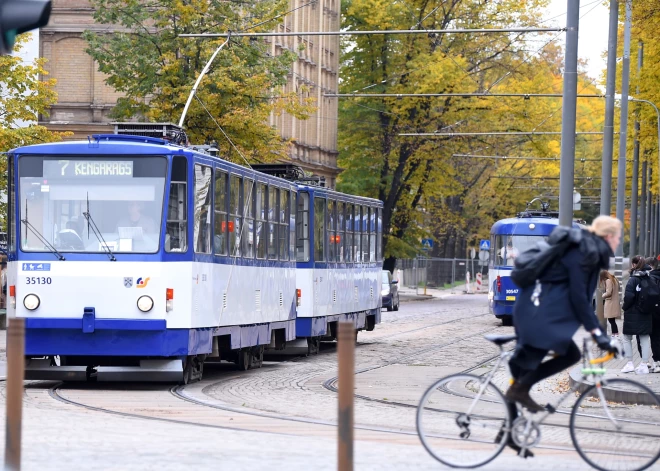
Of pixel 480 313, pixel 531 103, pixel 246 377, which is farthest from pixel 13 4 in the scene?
pixel 531 103

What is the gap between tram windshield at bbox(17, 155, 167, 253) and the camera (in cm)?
1688

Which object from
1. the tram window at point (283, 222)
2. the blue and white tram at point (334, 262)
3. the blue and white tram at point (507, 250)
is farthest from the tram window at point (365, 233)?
the blue and white tram at point (507, 250)

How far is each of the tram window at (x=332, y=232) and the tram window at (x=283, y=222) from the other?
321 cm

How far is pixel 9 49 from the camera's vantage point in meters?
8.23

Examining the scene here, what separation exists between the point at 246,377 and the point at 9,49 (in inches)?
486

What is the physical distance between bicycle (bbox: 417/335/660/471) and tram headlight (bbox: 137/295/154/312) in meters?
7.01

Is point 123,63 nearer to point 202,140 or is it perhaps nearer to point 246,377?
point 202,140

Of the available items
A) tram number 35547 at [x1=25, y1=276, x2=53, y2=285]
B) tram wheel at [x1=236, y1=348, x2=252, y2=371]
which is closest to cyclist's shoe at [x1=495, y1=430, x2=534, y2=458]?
tram number 35547 at [x1=25, y1=276, x2=53, y2=285]

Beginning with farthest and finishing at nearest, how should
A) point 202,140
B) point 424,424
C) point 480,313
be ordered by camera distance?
point 480,313 < point 202,140 < point 424,424

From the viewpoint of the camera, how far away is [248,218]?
2059 cm

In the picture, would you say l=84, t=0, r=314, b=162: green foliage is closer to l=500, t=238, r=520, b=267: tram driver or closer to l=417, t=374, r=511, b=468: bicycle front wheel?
l=500, t=238, r=520, b=267: tram driver

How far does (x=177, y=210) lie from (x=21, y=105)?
20.9m

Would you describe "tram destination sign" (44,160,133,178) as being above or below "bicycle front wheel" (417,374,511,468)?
above

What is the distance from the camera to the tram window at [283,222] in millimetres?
23125
